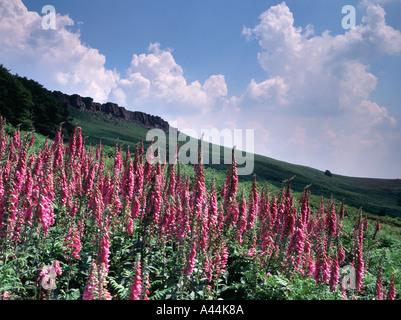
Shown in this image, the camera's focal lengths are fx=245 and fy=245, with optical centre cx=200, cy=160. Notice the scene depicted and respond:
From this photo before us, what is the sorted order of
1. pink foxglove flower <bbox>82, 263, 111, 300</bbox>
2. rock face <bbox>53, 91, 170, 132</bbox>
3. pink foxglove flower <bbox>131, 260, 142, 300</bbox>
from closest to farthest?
pink foxglove flower <bbox>82, 263, 111, 300</bbox>, pink foxglove flower <bbox>131, 260, 142, 300</bbox>, rock face <bbox>53, 91, 170, 132</bbox>

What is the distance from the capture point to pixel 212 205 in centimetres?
692

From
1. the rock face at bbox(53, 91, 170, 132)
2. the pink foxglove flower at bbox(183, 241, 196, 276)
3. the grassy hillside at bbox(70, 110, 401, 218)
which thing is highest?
the rock face at bbox(53, 91, 170, 132)

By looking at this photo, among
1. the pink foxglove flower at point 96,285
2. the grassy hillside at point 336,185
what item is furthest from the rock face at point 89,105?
the pink foxglove flower at point 96,285

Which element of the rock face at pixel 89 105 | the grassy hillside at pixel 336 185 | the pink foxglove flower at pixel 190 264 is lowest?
the pink foxglove flower at pixel 190 264

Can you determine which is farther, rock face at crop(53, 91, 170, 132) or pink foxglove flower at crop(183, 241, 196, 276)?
rock face at crop(53, 91, 170, 132)

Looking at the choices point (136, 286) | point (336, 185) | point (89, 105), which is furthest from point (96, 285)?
point (89, 105)

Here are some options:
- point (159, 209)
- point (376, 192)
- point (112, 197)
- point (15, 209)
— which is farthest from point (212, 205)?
point (376, 192)

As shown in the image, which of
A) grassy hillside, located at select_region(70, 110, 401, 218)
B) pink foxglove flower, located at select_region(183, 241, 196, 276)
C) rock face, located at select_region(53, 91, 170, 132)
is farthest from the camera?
rock face, located at select_region(53, 91, 170, 132)

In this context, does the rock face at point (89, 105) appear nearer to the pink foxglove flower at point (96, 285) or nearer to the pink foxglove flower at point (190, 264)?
the pink foxglove flower at point (190, 264)

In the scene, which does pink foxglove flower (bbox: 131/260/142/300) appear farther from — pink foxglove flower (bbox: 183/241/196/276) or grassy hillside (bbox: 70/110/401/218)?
grassy hillside (bbox: 70/110/401/218)

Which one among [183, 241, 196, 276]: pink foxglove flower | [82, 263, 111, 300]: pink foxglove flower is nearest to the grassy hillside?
[183, 241, 196, 276]: pink foxglove flower

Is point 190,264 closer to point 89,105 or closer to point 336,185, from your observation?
point 336,185
